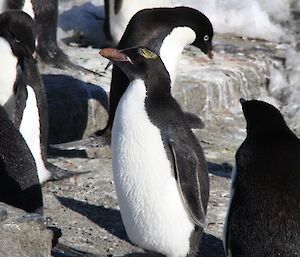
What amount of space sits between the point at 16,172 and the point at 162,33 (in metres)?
1.92

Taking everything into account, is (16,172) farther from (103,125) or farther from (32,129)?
(103,125)

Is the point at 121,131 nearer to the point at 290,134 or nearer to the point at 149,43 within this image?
the point at 290,134

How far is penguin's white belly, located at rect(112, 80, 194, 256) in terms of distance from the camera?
5.16 metres

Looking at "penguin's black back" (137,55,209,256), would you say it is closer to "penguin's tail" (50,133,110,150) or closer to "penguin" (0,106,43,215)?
"penguin" (0,106,43,215)

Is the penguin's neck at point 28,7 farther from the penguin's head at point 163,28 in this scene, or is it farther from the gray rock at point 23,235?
the gray rock at point 23,235

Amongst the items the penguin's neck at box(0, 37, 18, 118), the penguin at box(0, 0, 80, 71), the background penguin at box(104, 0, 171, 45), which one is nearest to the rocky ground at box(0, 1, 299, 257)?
the penguin at box(0, 0, 80, 71)

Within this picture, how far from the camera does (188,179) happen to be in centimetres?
516

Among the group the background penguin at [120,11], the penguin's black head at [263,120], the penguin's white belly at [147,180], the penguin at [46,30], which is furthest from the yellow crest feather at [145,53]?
the background penguin at [120,11]

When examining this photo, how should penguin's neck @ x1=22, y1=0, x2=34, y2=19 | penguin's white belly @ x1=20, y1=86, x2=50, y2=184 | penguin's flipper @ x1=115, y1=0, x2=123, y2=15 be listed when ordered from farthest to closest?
penguin's flipper @ x1=115, y1=0, x2=123, y2=15 < penguin's neck @ x1=22, y1=0, x2=34, y2=19 < penguin's white belly @ x1=20, y1=86, x2=50, y2=184

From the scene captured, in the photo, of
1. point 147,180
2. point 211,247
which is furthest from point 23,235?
point 211,247

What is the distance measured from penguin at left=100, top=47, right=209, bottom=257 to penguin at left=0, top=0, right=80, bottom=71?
288 centimetres

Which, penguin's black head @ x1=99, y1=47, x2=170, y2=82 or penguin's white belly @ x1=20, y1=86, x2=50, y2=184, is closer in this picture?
penguin's black head @ x1=99, y1=47, x2=170, y2=82

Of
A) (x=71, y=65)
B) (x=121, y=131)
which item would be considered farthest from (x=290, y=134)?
(x=71, y=65)

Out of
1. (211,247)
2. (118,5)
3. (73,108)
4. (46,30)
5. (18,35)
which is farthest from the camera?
(118,5)
